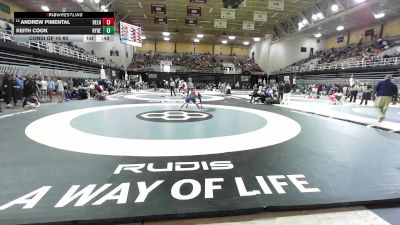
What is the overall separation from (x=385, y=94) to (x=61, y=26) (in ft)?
38.9

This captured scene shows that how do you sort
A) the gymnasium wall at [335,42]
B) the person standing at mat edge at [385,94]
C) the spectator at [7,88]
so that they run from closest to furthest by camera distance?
the person standing at mat edge at [385,94]
the spectator at [7,88]
the gymnasium wall at [335,42]

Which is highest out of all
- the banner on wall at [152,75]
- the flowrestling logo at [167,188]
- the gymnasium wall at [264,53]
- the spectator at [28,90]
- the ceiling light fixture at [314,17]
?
the ceiling light fixture at [314,17]

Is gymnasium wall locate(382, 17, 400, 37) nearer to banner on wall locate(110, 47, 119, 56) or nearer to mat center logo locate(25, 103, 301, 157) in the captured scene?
mat center logo locate(25, 103, 301, 157)

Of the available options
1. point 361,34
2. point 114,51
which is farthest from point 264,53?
point 114,51

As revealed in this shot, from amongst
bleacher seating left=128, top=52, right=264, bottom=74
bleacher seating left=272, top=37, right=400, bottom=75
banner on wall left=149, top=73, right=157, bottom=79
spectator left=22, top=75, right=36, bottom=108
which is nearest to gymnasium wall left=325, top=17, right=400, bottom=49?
bleacher seating left=272, top=37, right=400, bottom=75

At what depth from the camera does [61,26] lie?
9.23 meters

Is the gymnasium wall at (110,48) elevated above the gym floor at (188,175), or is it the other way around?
the gymnasium wall at (110,48)

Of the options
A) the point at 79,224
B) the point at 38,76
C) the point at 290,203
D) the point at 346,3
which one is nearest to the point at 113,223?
the point at 79,224

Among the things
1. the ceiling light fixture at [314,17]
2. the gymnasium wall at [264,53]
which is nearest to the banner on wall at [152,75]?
the gymnasium wall at [264,53]

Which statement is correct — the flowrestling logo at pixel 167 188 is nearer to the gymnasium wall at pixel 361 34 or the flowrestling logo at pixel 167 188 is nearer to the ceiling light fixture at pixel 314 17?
the ceiling light fixture at pixel 314 17

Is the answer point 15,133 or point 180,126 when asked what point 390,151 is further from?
point 15,133

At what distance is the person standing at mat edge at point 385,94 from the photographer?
7953 millimetres

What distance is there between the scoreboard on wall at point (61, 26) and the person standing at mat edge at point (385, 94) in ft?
33.4

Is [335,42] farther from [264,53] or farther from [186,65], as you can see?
[186,65]
